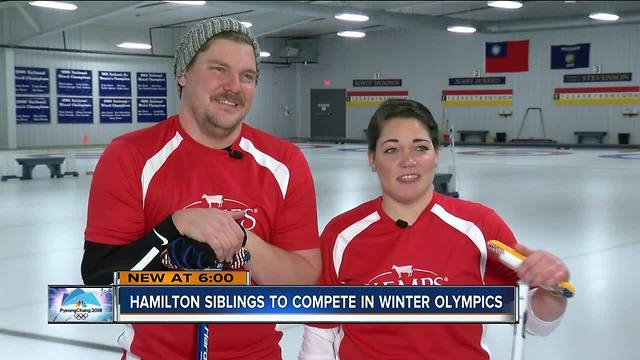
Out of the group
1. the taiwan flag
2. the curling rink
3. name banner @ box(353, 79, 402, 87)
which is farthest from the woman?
name banner @ box(353, 79, 402, 87)

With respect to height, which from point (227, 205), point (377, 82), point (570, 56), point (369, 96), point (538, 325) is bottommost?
point (538, 325)

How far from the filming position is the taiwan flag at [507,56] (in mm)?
24688

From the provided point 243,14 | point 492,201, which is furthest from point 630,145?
point 492,201

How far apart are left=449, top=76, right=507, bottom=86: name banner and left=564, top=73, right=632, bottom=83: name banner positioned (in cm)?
217

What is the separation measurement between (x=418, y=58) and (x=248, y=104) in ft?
85.4

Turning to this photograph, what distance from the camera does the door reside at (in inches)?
1156

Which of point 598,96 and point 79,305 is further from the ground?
point 598,96

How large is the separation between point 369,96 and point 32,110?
466 inches

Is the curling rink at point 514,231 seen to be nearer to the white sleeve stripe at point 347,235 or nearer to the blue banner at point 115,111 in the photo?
the white sleeve stripe at point 347,235

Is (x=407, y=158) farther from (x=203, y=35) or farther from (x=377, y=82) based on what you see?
(x=377, y=82)

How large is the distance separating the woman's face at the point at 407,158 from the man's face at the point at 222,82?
1.26 ft

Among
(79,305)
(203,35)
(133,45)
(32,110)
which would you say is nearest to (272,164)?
(203,35)

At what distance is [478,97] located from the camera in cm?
2573

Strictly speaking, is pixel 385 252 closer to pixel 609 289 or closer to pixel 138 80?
pixel 609 289
